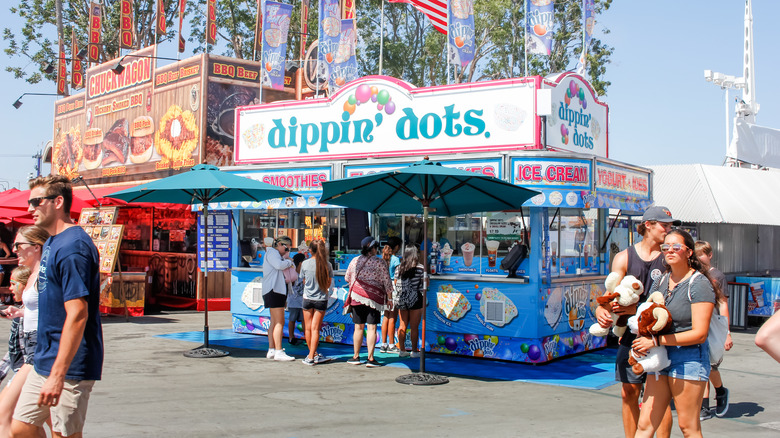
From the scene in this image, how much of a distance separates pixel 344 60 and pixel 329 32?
753mm

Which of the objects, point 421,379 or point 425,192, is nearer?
point 421,379

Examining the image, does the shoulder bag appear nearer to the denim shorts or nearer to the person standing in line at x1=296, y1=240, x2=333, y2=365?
the denim shorts

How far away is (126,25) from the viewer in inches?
953

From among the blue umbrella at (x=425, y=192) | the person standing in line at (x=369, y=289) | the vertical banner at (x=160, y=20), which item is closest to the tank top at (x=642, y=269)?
the blue umbrella at (x=425, y=192)

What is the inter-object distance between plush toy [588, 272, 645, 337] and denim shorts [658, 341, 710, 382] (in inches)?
21.2

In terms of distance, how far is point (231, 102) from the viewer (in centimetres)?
2019

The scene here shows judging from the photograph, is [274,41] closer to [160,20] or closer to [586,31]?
[586,31]

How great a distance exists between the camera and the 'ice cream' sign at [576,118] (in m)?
11.0

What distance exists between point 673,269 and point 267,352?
295 inches

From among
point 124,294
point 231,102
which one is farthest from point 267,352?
point 231,102

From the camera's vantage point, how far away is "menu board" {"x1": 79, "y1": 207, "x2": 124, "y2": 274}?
1495 cm

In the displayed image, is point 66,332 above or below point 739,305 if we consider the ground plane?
above

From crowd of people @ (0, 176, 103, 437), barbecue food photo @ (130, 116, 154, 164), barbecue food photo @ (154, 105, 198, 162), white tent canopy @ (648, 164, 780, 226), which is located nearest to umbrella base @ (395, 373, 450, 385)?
crowd of people @ (0, 176, 103, 437)

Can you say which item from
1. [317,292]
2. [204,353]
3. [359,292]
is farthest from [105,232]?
[359,292]
